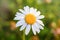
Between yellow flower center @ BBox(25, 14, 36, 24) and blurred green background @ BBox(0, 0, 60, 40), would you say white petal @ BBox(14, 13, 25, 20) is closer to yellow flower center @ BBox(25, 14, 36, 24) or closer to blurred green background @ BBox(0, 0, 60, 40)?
yellow flower center @ BBox(25, 14, 36, 24)

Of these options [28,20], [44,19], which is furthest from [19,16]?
[44,19]

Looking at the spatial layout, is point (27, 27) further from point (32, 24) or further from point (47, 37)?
point (47, 37)

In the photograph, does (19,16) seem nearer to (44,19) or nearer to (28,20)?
(28,20)

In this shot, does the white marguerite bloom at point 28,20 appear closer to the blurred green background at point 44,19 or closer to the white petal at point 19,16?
the white petal at point 19,16

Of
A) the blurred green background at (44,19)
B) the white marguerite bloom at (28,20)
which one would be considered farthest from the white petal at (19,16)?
the blurred green background at (44,19)

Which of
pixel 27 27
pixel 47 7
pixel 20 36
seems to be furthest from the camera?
pixel 47 7

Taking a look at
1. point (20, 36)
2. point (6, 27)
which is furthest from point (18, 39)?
point (6, 27)

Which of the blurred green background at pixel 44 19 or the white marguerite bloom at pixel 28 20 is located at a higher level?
the blurred green background at pixel 44 19

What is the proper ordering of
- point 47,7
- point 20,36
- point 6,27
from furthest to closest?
point 47,7 → point 6,27 → point 20,36
